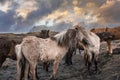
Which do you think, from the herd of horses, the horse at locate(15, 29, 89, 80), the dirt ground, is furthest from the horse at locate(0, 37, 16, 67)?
the horse at locate(15, 29, 89, 80)

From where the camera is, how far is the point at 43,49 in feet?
39.6

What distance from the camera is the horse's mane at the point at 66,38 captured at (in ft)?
41.2

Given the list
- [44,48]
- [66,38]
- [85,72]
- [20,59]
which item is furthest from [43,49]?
[85,72]

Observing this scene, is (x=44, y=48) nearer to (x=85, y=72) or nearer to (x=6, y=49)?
(x=6, y=49)

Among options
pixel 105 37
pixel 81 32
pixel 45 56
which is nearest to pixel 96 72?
pixel 81 32

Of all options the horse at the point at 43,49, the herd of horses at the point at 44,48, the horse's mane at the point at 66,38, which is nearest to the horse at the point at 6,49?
the herd of horses at the point at 44,48

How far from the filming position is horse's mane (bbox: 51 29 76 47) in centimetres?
1255

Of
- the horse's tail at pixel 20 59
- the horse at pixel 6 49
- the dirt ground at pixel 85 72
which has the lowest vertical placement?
the dirt ground at pixel 85 72

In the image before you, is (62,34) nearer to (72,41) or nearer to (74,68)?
(72,41)

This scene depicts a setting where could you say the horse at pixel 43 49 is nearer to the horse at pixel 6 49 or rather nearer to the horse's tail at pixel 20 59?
the horse's tail at pixel 20 59

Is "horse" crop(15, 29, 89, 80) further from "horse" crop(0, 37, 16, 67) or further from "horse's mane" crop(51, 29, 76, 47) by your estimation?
"horse" crop(0, 37, 16, 67)

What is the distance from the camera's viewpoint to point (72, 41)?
12.6 m

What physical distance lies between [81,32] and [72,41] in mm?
1079

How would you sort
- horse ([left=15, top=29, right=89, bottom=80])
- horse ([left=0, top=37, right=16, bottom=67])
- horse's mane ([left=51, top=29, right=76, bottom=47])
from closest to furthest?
1. horse ([left=15, top=29, right=89, bottom=80])
2. horse's mane ([left=51, top=29, right=76, bottom=47])
3. horse ([left=0, top=37, right=16, bottom=67])
